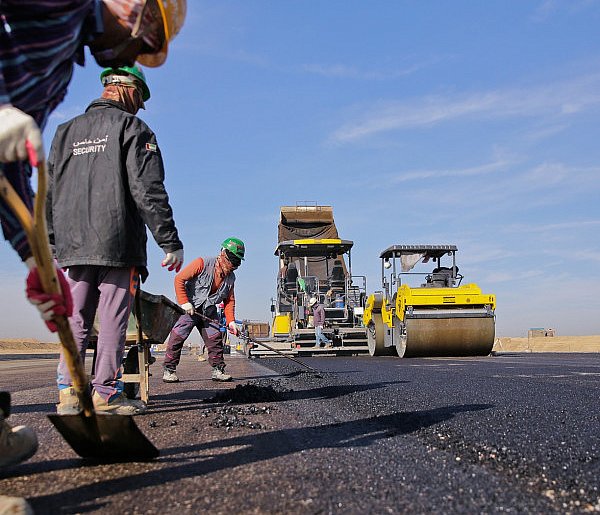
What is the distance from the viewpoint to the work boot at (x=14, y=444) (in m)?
2.03

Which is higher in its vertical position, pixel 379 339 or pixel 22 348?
pixel 379 339

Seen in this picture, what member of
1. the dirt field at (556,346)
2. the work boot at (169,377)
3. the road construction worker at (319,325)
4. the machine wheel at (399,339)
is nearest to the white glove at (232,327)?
the work boot at (169,377)

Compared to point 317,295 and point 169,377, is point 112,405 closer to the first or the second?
point 169,377

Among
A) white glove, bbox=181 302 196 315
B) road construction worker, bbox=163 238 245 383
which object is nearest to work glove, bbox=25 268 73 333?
white glove, bbox=181 302 196 315

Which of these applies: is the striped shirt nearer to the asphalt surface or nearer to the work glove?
the work glove

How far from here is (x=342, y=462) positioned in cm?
217

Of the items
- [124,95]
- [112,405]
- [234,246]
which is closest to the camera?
[112,405]

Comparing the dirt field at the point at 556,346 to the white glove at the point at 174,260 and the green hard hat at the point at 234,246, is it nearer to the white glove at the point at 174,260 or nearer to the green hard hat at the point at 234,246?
the green hard hat at the point at 234,246

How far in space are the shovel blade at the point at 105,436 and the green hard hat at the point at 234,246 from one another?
3.91 m

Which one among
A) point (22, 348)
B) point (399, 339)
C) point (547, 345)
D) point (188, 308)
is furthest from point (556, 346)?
point (22, 348)

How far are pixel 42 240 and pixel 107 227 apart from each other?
1.36m

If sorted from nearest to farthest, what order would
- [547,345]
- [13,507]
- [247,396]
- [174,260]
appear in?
1. [13,507]
2. [174,260]
3. [247,396]
4. [547,345]

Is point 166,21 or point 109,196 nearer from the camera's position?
point 166,21

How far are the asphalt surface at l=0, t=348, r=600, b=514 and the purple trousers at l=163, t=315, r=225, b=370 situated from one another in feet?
7.18
